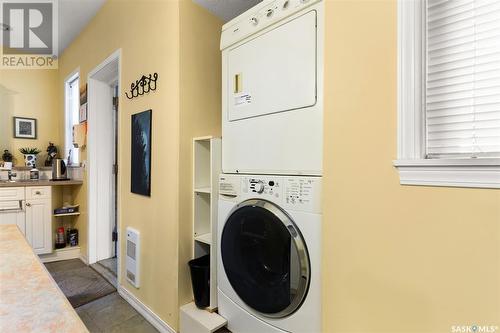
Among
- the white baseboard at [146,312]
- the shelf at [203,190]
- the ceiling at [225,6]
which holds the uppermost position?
the ceiling at [225,6]

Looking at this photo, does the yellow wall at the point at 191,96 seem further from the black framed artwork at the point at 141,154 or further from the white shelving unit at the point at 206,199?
the black framed artwork at the point at 141,154

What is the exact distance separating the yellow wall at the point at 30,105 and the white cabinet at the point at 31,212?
3.16ft

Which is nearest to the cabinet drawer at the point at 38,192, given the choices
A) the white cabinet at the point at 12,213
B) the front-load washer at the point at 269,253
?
the white cabinet at the point at 12,213

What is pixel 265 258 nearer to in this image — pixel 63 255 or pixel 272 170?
pixel 272 170

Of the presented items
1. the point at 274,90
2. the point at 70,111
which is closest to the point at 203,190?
the point at 274,90

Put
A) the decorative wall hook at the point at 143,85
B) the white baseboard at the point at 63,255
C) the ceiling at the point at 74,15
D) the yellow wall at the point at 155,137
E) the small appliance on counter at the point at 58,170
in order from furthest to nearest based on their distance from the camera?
the small appliance on counter at the point at 58,170 < the white baseboard at the point at 63,255 < the ceiling at the point at 74,15 < the decorative wall hook at the point at 143,85 < the yellow wall at the point at 155,137

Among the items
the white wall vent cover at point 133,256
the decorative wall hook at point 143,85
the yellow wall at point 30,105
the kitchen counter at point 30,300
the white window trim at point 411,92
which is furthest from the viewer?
the yellow wall at point 30,105

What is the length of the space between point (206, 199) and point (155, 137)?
623mm

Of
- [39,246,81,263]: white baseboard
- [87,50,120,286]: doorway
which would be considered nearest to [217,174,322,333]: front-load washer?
[87,50,120,286]: doorway

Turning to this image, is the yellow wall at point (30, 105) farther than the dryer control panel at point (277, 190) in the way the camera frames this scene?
Yes

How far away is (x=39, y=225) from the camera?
3268 mm

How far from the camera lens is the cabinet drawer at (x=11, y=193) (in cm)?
307

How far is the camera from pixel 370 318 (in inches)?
41.8

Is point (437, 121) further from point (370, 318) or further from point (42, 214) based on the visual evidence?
point (42, 214)
